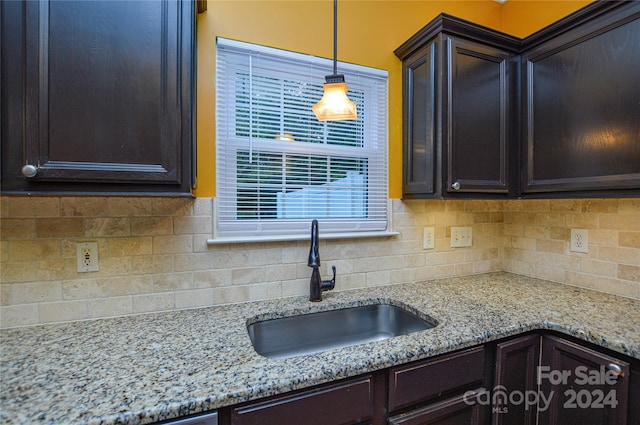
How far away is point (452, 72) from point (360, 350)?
4.36 ft

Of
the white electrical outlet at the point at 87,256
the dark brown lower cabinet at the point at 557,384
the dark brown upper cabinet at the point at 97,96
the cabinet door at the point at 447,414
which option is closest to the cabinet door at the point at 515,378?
the dark brown lower cabinet at the point at 557,384

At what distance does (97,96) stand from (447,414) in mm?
1554

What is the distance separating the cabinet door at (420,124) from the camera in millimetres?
1478

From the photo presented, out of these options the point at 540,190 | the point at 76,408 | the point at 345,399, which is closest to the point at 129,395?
the point at 76,408

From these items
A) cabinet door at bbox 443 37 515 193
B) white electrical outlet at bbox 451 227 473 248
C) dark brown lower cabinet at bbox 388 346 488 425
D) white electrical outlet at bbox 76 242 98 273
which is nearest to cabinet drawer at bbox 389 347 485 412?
dark brown lower cabinet at bbox 388 346 488 425

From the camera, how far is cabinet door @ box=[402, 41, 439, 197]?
4.85 feet

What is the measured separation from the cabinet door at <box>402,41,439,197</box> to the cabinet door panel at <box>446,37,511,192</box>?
0.07 metres

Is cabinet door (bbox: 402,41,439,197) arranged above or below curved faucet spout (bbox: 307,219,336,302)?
above

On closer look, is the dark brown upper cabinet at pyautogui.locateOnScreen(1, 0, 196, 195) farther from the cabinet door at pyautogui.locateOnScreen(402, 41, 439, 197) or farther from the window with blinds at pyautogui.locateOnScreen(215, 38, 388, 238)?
the cabinet door at pyautogui.locateOnScreen(402, 41, 439, 197)

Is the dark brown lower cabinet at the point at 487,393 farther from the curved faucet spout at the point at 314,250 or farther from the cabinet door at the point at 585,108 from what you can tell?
the cabinet door at the point at 585,108

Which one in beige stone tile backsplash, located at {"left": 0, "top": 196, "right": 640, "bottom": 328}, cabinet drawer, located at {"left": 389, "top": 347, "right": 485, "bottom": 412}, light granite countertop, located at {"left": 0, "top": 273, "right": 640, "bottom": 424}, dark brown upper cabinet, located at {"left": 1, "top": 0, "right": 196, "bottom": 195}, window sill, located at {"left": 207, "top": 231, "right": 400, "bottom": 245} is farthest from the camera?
window sill, located at {"left": 207, "top": 231, "right": 400, "bottom": 245}

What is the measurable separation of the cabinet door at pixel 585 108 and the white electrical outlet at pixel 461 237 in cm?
43

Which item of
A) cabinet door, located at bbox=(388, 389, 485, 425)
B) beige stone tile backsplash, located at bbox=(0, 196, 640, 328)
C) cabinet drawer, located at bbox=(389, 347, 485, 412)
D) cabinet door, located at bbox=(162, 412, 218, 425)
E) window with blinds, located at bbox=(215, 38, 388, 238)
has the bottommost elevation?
cabinet door, located at bbox=(388, 389, 485, 425)

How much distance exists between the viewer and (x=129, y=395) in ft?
2.36
